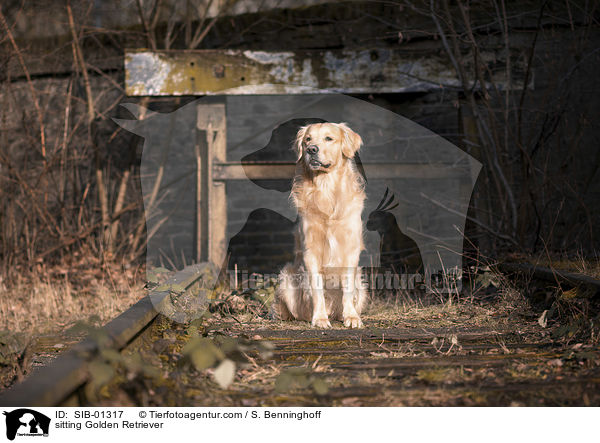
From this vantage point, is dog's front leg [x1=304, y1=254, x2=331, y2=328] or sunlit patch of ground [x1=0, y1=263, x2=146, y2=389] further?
dog's front leg [x1=304, y1=254, x2=331, y2=328]

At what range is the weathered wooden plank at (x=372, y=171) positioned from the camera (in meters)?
4.91

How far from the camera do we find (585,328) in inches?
103

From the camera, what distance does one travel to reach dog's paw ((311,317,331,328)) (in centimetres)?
309

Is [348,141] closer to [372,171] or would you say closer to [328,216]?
[328,216]

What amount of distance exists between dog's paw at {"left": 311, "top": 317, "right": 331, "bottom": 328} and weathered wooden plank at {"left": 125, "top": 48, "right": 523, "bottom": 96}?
231 centimetres

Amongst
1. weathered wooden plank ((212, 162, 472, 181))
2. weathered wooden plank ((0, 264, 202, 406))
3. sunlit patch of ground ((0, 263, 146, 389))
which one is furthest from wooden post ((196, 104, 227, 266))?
weathered wooden plank ((0, 264, 202, 406))

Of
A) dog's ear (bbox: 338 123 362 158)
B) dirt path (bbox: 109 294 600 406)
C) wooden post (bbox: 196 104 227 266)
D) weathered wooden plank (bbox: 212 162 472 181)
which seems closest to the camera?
dirt path (bbox: 109 294 600 406)

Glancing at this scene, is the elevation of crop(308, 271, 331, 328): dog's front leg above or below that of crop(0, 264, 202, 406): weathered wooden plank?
below

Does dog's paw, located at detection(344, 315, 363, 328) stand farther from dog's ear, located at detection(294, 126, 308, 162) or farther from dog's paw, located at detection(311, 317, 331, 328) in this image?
dog's ear, located at detection(294, 126, 308, 162)

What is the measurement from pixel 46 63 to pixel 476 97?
18.6 feet

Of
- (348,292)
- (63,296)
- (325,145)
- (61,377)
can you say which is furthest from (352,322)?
(63,296)
